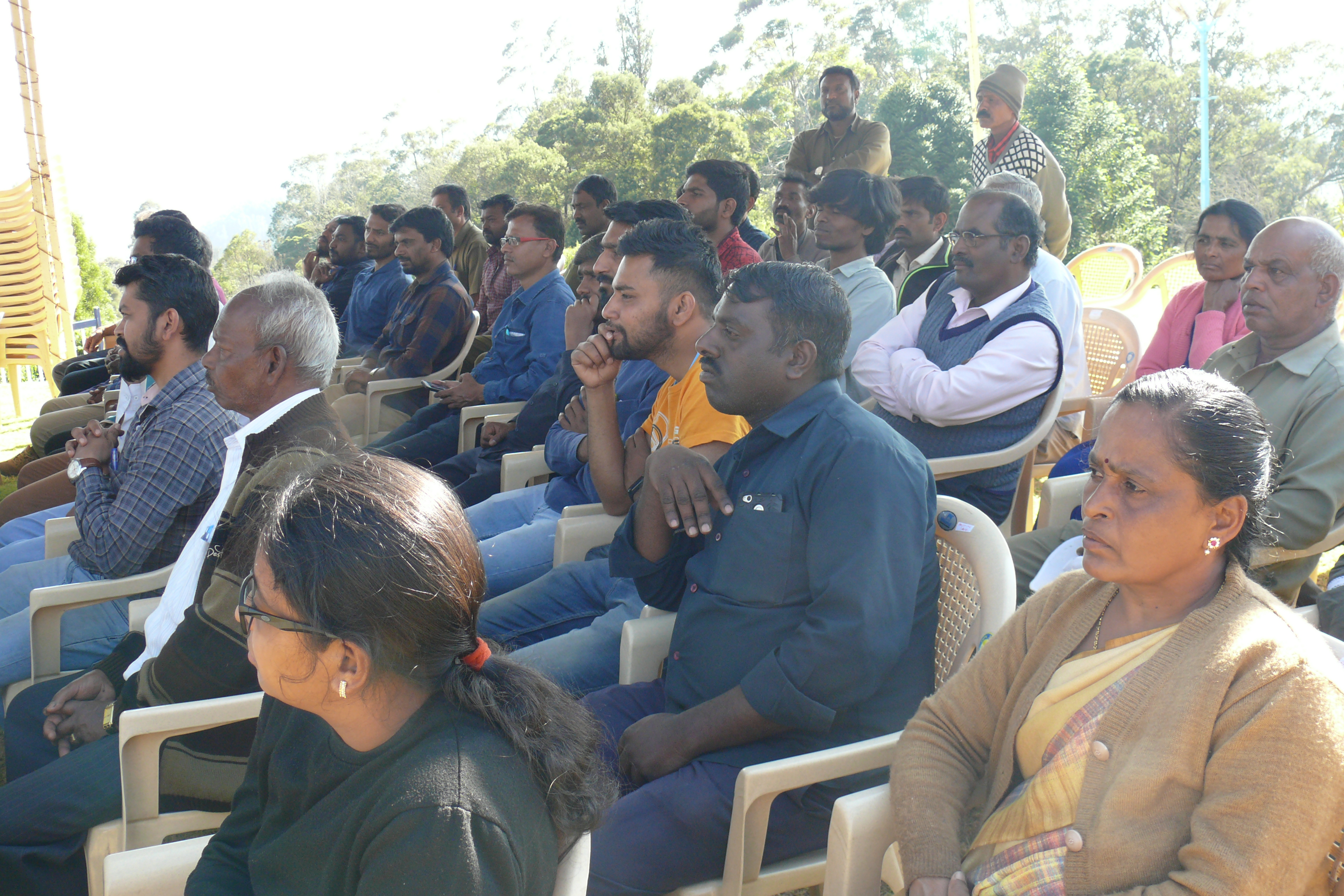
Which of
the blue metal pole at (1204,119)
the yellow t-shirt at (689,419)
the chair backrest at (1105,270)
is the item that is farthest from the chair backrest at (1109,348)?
the blue metal pole at (1204,119)

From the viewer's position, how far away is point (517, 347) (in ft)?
16.2

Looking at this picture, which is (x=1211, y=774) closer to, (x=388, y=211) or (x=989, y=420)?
(x=989, y=420)

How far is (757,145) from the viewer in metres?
29.7

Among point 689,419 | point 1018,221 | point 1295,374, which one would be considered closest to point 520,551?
point 689,419

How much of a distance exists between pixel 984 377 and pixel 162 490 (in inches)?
97.1

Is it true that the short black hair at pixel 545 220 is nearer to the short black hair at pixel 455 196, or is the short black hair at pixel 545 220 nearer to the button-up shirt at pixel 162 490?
the button-up shirt at pixel 162 490

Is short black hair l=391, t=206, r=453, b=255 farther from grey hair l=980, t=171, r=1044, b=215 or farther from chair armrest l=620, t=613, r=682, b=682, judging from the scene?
chair armrest l=620, t=613, r=682, b=682

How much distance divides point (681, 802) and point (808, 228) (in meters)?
4.30

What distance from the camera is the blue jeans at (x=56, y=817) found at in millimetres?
1908

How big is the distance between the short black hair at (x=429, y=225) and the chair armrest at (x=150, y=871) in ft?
15.8

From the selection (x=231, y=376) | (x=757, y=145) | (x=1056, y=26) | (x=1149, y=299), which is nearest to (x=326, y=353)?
(x=231, y=376)

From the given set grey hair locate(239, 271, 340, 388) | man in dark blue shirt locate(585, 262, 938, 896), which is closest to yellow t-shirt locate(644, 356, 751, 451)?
man in dark blue shirt locate(585, 262, 938, 896)

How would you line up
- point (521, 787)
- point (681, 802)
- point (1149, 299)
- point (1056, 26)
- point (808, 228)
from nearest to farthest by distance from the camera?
point (521, 787) < point (681, 802) < point (808, 228) < point (1149, 299) < point (1056, 26)

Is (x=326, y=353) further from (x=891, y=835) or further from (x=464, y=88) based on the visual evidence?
(x=464, y=88)
